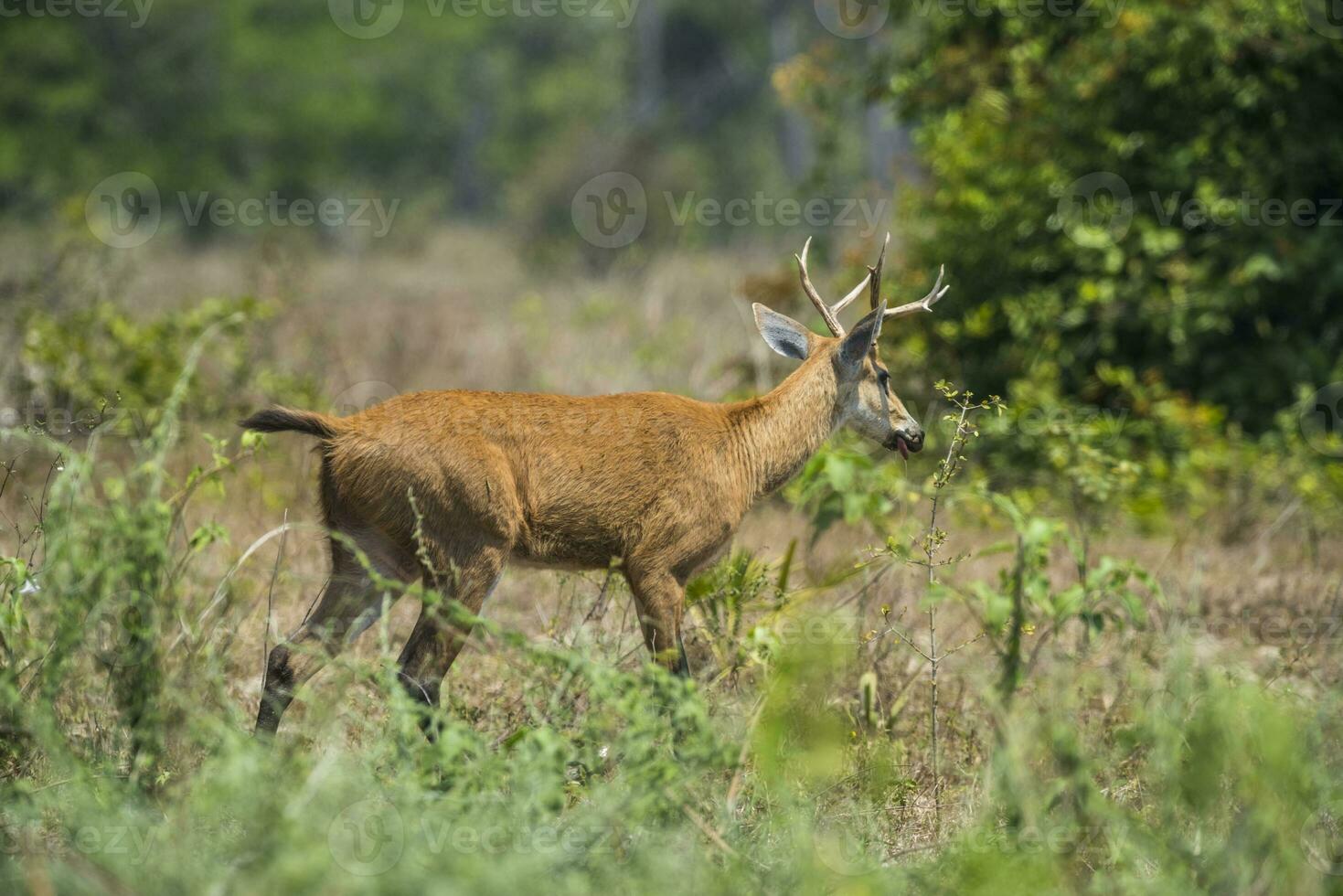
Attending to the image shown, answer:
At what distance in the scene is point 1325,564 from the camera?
333 inches

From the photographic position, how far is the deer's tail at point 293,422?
5.32 m

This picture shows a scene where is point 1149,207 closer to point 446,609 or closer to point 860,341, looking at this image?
point 860,341

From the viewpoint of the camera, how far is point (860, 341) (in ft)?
21.0

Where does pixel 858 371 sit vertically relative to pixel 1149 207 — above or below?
below

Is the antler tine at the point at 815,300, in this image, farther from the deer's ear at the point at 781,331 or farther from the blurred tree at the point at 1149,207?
the blurred tree at the point at 1149,207

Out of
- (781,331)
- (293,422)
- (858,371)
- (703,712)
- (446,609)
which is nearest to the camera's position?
(703,712)

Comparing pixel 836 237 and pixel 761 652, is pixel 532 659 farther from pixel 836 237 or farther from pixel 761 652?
pixel 836 237

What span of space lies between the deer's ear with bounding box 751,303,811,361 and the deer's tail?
207 centimetres

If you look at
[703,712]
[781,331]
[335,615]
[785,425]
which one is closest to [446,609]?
[335,615]

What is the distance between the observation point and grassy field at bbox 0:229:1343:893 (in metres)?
3.82

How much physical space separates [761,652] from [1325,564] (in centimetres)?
448

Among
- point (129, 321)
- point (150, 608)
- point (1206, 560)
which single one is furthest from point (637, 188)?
point (150, 608)

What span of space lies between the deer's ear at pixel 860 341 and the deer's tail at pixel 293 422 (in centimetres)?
220

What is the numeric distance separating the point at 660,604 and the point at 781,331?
1532 millimetres
